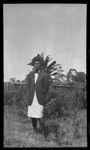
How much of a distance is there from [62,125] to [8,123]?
92 centimetres

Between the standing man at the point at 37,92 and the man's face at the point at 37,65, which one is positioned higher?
the man's face at the point at 37,65

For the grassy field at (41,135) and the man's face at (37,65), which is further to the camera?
the man's face at (37,65)

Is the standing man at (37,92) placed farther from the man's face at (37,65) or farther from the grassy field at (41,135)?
the grassy field at (41,135)

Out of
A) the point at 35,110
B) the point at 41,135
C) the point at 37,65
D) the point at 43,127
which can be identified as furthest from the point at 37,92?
the point at 41,135

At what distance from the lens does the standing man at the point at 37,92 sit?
5117 mm

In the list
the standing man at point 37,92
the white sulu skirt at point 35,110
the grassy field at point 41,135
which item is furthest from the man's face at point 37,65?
the grassy field at point 41,135

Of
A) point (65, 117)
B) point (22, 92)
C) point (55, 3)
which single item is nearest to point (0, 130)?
point (22, 92)

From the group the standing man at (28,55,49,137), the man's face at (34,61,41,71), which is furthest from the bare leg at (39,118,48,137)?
the man's face at (34,61,41,71)

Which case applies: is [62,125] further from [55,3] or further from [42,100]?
[55,3]

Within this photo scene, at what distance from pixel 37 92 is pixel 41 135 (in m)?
0.73

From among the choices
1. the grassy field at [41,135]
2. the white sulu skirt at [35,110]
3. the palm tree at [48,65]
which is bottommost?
the grassy field at [41,135]

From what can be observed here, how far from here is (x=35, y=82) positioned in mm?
5199

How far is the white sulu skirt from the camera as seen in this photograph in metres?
5.12

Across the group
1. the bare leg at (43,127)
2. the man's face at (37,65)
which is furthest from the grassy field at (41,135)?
the man's face at (37,65)
